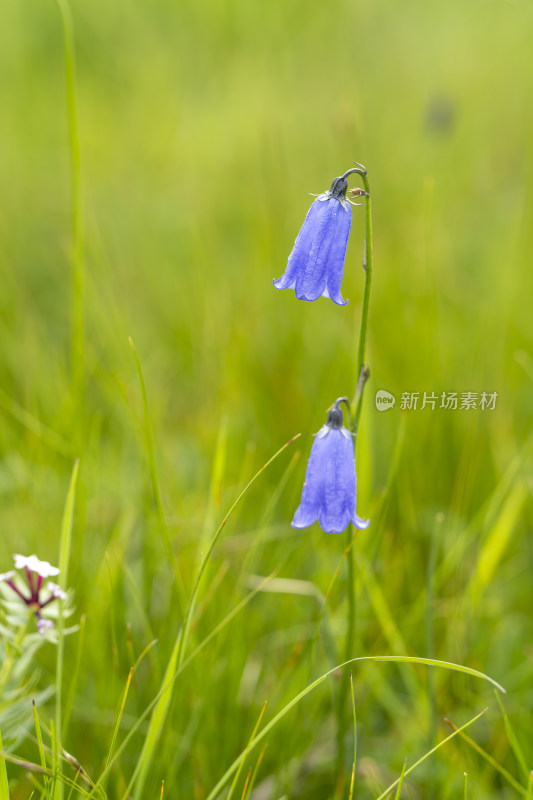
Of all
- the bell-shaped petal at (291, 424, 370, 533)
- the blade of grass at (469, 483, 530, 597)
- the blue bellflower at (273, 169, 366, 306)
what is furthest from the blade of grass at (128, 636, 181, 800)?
the blade of grass at (469, 483, 530, 597)

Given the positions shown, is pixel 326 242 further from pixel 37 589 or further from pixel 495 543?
pixel 495 543

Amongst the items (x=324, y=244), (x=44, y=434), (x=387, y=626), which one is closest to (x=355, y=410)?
(x=324, y=244)

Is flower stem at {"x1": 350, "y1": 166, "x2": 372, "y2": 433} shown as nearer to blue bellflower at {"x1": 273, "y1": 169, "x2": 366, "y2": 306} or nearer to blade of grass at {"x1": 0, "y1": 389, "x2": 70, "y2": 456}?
blue bellflower at {"x1": 273, "y1": 169, "x2": 366, "y2": 306}

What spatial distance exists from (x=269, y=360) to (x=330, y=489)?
195 cm

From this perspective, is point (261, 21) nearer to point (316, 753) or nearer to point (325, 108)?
point (325, 108)

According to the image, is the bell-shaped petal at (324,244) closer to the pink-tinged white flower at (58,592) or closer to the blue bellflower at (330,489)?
the blue bellflower at (330,489)

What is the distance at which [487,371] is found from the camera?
3.13 metres

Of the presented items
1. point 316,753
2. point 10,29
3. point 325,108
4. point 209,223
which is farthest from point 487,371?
point 10,29

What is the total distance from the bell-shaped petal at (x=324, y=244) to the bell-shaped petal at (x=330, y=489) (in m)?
0.29

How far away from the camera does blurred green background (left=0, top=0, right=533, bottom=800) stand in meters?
1.92

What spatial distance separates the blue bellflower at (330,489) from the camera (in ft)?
4.63

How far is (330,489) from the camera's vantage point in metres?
1.42

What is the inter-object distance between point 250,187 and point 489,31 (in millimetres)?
2980

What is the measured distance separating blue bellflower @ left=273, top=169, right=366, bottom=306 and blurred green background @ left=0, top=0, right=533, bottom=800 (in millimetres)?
449
